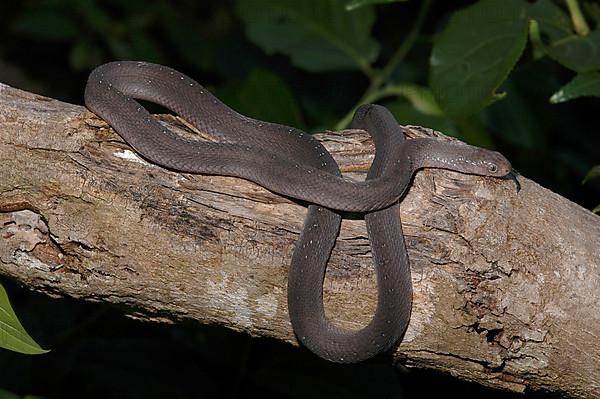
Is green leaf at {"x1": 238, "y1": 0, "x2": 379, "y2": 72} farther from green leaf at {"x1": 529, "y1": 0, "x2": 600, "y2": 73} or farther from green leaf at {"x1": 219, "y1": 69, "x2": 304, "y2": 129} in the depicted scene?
green leaf at {"x1": 529, "y1": 0, "x2": 600, "y2": 73}

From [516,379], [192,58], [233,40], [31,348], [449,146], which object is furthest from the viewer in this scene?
[192,58]

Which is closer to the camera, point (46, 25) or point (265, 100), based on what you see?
point (265, 100)

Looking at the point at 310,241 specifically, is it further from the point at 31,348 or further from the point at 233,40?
the point at 233,40

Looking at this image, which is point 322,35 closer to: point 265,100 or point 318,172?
point 265,100

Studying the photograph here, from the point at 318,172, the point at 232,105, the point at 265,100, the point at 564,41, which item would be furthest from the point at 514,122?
the point at 318,172

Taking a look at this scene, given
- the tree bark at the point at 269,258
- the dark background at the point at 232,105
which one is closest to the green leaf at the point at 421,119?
the dark background at the point at 232,105

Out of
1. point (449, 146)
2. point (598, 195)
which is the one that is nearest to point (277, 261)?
point (449, 146)
